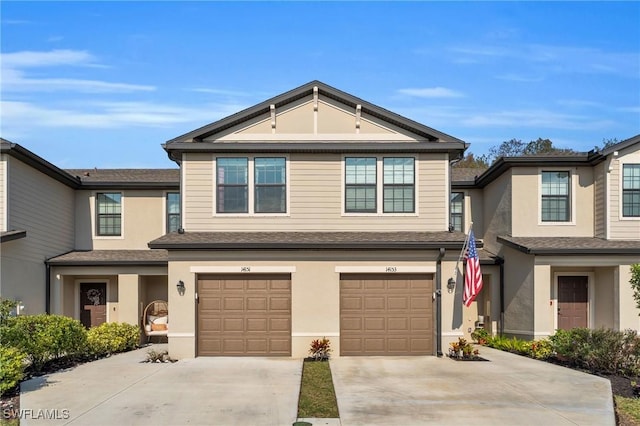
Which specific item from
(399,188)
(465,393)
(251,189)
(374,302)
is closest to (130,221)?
(251,189)

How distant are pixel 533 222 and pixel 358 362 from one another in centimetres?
796

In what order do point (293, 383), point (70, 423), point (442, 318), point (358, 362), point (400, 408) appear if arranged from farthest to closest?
point (442, 318)
point (358, 362)
point (293, 383)
point (400, 408)
point (70, 423)

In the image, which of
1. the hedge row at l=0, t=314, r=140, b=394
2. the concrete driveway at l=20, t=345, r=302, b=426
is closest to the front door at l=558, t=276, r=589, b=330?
the concrete driveway at l=20, t=345, r=302, b=426

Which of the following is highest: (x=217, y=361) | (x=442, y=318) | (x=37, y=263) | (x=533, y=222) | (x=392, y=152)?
(x=392, y=152)

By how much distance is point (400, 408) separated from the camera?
10461 mm

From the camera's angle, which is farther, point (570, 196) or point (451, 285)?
point (570, 196)

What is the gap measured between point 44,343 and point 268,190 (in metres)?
7.03

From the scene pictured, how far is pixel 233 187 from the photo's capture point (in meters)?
17.4

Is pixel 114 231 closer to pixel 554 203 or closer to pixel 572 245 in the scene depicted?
pixel 554 203

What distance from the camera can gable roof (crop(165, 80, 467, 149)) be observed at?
57.1 ft

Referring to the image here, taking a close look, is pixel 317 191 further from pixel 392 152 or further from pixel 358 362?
pixel 358 362

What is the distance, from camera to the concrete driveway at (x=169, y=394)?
386 inches

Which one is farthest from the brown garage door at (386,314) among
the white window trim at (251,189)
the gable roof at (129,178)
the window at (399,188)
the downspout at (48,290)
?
the downspout at (48,290)

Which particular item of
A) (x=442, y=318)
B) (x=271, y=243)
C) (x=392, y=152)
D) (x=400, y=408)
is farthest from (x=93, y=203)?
(x=400, y=408)
